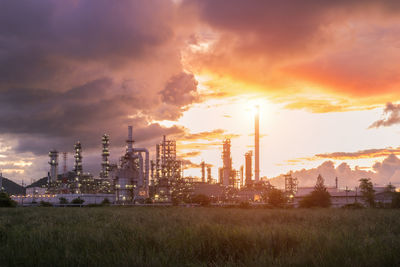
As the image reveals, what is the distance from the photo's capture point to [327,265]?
5883 millimetres

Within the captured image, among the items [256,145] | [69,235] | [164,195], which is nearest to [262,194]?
[256,145]

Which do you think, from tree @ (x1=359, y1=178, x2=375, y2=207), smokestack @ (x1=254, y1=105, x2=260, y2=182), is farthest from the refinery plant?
tree @ (x1=359, y1=178, x2=375, y2=207)

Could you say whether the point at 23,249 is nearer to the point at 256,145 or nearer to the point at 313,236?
the point at 313,236

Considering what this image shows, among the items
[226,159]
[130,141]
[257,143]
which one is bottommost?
[226,159]

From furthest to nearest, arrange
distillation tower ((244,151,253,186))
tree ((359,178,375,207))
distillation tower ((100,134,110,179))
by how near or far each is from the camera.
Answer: distillation tower ((244,151,253,186)) < distillation tower ((100,134,110,179)) < tree ((359,178,375,207))

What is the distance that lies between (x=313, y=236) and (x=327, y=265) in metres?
2.87

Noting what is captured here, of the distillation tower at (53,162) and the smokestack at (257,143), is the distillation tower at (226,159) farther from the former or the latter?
the distillation tower at (53,162)

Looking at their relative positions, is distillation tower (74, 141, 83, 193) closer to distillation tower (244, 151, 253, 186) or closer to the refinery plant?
the refinery plant

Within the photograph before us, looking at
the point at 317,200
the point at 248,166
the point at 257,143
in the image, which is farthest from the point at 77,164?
the point at 317,200

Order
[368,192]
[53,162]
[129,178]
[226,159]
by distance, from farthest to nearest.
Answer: [53,162]
[226,159]
[129,178]
[368,192]

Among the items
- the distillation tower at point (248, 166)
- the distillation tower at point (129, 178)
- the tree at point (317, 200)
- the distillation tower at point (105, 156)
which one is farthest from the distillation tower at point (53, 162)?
the tree at point (317, 200)

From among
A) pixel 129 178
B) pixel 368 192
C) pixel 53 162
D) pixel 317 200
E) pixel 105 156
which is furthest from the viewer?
pixel 53 162

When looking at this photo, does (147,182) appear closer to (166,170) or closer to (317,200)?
(166,170)

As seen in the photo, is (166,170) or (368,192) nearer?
(368,192)
